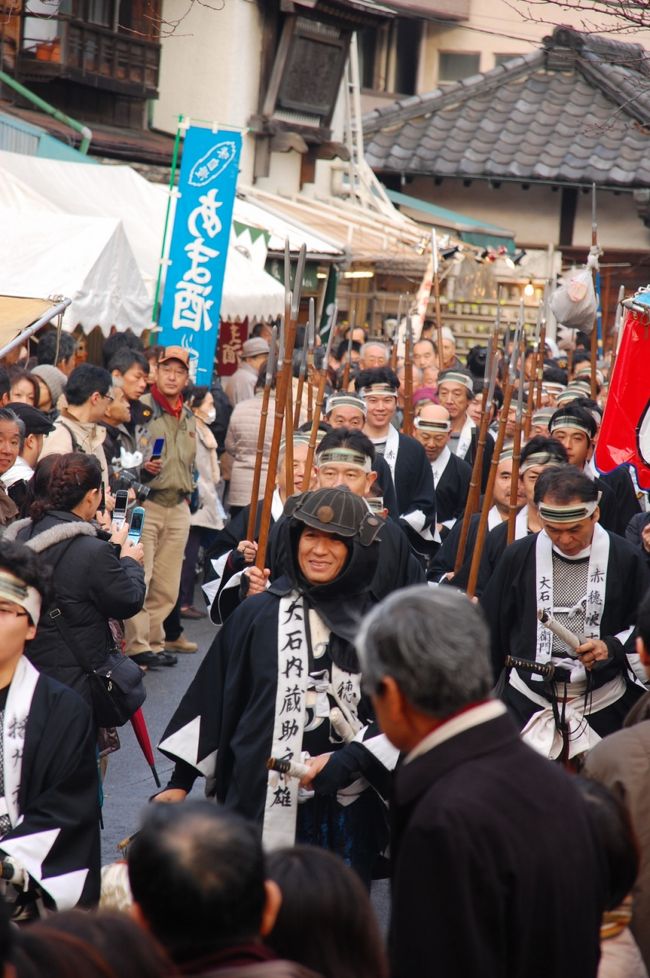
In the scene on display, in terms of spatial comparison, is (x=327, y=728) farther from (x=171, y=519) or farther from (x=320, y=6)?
(x=320, y=6)

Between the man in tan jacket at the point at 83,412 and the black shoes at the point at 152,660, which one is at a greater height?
the man in tan jacket at the point at 83,412

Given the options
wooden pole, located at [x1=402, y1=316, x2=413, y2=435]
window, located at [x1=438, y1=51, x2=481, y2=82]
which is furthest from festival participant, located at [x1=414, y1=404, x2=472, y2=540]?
window, located at [x1=438, y1=51, x2=481, y2=82]

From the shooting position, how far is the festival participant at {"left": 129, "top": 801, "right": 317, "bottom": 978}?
227 centimetres

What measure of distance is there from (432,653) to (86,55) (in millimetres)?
17831

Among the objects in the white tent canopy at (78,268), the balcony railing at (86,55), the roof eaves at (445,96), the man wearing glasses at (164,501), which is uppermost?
the roof eaves at (445,96)

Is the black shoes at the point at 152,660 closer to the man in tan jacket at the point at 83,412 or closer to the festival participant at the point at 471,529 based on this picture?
the man in tan jacket at the point at 83,412

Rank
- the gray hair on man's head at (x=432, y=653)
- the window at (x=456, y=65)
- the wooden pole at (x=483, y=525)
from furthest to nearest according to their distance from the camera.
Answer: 1. the window at (x=456, y=65)
2. the wooden pole at (x=483, y=525)
3. the gray hair on man's head at (x=432, y=653)

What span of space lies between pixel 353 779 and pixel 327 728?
0.61ft

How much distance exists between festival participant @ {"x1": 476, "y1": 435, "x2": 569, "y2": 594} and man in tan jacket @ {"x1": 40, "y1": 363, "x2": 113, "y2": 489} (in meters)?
2.46

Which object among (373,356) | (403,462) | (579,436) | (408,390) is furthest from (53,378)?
(373,356)

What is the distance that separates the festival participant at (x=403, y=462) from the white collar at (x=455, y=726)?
5.82m

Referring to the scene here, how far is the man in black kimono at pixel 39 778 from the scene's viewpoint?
13.0ft

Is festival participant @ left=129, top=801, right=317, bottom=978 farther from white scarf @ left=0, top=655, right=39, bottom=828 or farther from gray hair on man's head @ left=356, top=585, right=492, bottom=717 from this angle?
white scarf @ left=0, top=655, right=39, bottom=828

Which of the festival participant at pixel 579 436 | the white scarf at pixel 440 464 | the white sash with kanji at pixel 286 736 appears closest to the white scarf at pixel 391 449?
the white scarf at pixel 440 464
